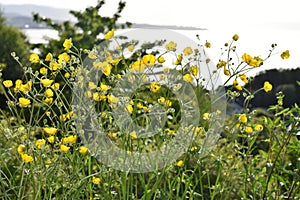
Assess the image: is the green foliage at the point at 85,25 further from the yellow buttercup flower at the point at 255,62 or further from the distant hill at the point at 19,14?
the yellow buttercup flower at the point at 255,62

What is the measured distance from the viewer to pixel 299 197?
197 centimetres

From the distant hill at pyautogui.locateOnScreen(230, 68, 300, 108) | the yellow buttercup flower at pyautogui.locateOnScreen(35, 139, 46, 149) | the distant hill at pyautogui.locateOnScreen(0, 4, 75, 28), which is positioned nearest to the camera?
the yellow buttercup flower at pyautogui.locateOnScreen(35, 139, 46, 149)

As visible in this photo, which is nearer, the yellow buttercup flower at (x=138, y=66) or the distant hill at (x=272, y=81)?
the yellow buttercup flower at (x=138, y=66)

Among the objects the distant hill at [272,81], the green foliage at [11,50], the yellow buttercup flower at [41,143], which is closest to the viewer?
the yellow buttercup flower at [41,143]

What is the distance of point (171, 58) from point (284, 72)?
Answer: 11.5 ft

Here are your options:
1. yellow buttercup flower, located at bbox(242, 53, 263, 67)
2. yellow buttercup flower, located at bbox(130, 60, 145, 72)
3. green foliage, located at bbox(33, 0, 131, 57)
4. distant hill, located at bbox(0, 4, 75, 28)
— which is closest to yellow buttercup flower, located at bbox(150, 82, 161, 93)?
yellow buttercup flower, located at bbox(130, 60, 145, 72)

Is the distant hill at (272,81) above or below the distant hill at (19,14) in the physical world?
below

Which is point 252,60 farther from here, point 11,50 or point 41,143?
point 11,50

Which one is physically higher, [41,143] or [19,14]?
[19,14]

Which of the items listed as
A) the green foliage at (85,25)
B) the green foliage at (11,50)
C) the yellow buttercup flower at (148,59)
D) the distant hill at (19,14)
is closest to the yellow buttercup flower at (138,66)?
the yellow buttercup flower at (148,59)

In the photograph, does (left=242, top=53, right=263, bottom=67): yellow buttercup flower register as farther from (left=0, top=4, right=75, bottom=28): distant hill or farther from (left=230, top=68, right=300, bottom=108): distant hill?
(left=0, top=4, right=75, bottom=28): distant hill

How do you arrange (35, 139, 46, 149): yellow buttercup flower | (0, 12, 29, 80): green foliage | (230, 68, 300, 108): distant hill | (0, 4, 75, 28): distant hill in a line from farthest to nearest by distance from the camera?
(0, 4, 75, 28): distant hill
(0, 12, 29, 80): green foliage
(230, 68, 300, 108): distant hill
(35, 139, 46, 149): yellow buttercup flower

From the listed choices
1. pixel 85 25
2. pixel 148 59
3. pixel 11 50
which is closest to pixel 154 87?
pixel 148 59

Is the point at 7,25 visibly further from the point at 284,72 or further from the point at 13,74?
the point at 284,72
